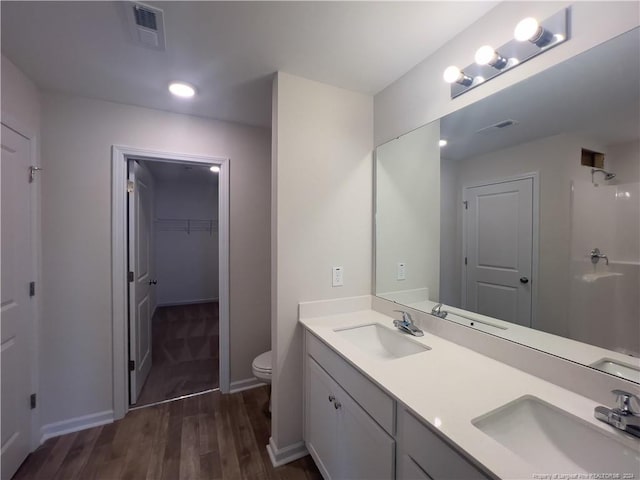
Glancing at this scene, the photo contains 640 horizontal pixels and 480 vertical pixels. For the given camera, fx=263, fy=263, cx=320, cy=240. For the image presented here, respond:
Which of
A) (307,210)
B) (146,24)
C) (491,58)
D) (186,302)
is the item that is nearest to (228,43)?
(146,24)

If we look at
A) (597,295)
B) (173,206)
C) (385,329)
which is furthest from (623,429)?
(173,206)

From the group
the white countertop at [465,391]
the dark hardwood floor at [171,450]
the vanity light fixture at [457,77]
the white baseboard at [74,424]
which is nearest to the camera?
the white countertop at [465,391]

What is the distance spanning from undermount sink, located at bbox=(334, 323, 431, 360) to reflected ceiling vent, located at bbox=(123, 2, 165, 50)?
1.81m

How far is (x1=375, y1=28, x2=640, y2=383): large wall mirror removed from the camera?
0.89 m

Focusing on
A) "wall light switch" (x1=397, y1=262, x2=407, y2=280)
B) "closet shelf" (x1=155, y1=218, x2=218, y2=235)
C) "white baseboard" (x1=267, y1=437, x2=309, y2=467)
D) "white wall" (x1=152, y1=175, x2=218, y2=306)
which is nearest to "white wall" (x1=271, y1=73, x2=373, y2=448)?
"white baseboard" (x1=267, y1=437, x2=309, y2=467)

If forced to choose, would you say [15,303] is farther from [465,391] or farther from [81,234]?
[465,391]

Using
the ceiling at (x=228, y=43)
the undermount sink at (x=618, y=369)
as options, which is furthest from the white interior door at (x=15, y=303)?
the undermount sink at (x=618, y=369)

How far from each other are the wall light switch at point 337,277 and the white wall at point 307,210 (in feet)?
0.11

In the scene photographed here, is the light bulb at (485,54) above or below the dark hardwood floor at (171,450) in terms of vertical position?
above

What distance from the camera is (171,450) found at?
5.74 ft

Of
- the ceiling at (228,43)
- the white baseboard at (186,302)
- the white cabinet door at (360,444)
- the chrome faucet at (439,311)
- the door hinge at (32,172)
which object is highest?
the ceiling at (228,43)

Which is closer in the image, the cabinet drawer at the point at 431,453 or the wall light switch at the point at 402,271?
the cabinet drawer at the point at 431,453

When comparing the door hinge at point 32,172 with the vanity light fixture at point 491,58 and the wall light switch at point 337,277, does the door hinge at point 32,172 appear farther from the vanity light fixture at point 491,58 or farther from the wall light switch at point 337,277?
the vanity light fixture at point 491,58

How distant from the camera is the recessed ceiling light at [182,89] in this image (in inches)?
69.5
